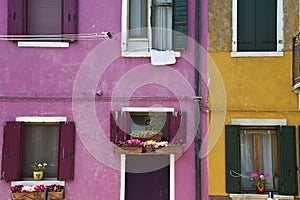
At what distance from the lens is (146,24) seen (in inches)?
374

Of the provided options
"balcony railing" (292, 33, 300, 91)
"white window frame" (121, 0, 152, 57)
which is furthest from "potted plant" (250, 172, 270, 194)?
"white window frame" (121, 0, 152, 57)

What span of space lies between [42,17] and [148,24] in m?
2.37

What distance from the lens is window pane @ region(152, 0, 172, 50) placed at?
30.9 ft

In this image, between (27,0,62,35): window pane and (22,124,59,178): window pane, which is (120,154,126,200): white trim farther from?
(27,0,62,35): window pane

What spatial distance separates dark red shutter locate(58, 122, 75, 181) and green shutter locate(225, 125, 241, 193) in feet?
10.6

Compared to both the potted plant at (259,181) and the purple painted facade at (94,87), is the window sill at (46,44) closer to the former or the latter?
the purple painted facade at (94,87)

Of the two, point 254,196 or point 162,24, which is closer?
point 254,196

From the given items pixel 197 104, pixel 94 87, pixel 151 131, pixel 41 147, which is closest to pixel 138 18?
pixel 94 87

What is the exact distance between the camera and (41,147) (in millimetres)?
9289

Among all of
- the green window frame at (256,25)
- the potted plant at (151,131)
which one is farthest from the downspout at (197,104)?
the green window frame at (256,25)

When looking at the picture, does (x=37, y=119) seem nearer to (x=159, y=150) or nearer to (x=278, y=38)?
(x=159, y=150)

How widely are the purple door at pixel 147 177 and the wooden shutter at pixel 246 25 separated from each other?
Answer: 116 inches

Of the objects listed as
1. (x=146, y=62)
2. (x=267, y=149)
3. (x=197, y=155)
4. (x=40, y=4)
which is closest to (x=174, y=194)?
(x=197, y=155)

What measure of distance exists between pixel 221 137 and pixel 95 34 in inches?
138
